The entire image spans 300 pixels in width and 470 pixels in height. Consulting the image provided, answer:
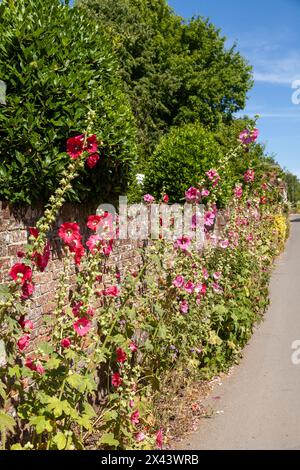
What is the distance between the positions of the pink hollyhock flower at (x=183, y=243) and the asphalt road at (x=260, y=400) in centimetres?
147

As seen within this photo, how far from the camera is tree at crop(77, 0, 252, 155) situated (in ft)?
84.1

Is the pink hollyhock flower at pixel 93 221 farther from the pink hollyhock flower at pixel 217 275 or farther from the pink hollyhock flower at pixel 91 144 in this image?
the pink hollyhock flower at pixel 217 275

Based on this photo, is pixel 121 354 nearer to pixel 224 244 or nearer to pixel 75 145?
pixel 75 145

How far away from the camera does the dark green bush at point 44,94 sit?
11.5ft

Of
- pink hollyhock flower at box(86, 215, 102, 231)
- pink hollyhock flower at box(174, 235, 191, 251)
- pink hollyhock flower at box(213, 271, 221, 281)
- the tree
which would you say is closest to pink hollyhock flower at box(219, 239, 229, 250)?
pink hollyhock flower at box(213, 271, 221, 281)

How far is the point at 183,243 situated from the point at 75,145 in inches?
80.5

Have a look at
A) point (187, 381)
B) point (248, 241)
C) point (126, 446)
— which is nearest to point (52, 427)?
point (126, 446)

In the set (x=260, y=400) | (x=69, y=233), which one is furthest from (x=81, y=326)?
(x=260, y=400)

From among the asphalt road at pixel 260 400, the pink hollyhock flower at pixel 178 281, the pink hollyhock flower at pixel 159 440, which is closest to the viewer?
the pink hollyhock flower at pixel 159 440

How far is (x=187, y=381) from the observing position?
4988 millimetres

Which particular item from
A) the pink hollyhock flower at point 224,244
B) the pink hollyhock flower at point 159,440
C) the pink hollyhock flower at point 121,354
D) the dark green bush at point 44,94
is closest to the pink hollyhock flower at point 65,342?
the pink hollyhock flower at point 121,354

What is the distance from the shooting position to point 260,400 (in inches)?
197
